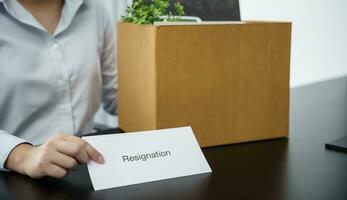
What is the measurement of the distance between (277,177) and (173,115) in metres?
0.20

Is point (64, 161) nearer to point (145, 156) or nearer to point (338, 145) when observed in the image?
point (145, 156)

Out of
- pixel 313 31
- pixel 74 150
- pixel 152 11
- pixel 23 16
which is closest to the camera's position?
pixel 74 150

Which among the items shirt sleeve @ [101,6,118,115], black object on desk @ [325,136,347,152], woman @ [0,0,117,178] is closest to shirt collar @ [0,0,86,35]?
woman @ [0,0,117,178]

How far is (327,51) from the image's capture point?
1994mm

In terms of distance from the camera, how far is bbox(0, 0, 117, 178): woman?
39.9 inches

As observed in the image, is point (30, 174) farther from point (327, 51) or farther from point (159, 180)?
point (327, 51)

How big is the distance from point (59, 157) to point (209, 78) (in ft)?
0.96

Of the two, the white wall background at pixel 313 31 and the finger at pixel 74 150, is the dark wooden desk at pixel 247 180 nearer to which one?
the finger at pixel 74 150

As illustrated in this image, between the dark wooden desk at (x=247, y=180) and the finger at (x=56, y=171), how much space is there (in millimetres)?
14

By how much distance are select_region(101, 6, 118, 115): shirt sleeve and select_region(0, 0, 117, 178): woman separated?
0.15 feet

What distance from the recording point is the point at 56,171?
566mm

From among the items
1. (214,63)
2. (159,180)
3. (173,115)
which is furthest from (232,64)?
(159,180)

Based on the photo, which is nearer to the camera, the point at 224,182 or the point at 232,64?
the point at 224,182

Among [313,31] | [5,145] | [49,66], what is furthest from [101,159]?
[313,31]
